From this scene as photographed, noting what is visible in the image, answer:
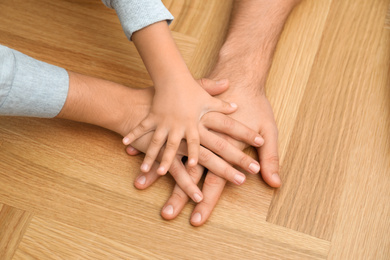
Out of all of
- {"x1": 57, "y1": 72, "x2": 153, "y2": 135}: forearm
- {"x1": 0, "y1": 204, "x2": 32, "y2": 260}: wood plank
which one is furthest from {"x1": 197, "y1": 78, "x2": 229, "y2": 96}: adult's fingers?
{"x1": 0, "y1": 204, "x2": 32, "y2": 260}: wood plank

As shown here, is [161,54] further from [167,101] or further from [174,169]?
[174,169]

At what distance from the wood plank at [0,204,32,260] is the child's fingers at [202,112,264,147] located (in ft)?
1.18

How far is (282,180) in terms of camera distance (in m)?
0.72

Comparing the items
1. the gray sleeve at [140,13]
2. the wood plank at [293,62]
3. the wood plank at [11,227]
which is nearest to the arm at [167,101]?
the gray sleeve at [140,13]

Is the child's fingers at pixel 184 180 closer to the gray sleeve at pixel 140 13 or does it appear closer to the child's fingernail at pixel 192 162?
the child's fingernail at pixel 192 162

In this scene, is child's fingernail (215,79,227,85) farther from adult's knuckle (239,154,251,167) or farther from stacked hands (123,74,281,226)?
adult's knuckle (239,154,251,167)

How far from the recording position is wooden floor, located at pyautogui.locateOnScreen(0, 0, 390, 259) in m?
0.67

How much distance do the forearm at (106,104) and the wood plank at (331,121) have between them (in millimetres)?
296

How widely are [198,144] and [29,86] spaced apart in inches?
11.7

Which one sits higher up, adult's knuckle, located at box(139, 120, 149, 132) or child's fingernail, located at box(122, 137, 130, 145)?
adult's knuckle, located at box(139, 120, 149, 132)

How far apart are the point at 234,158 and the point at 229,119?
72mm

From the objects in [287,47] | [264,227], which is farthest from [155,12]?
[264,227]

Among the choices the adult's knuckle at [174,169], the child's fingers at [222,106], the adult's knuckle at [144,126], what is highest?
the child's fingers at [222,106]

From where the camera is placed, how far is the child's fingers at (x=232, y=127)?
0.71 m
